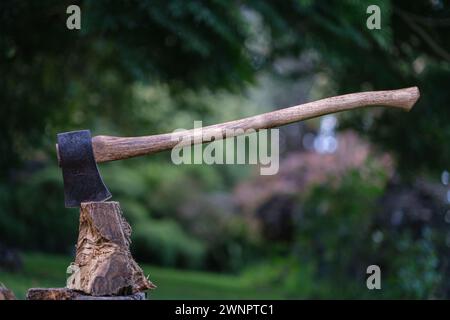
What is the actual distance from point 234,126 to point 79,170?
2.79 ft

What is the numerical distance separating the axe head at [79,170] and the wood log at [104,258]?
0.09 m

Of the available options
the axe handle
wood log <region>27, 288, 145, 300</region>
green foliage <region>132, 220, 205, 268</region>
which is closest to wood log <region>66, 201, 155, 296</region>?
wood log <region>27, 288, 145, 300</region>

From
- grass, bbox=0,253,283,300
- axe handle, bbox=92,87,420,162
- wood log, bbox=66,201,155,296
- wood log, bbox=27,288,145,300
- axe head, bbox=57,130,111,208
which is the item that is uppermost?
axe handle, bbox=92,87,420,162

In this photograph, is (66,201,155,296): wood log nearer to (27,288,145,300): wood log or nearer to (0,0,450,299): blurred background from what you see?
(27,288,145,300): wood log

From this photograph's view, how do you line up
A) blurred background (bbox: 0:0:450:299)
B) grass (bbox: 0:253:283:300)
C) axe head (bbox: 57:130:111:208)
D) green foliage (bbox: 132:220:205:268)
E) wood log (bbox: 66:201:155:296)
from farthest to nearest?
green foliage (bbox: 132:220:205:268) < grass (bbox: 0:253:283:300) < blurred background (bbox: 0:0:450:299) < axe head (bbox: 57:130:111:208) < wood log (bbox: 66:201:155:296)

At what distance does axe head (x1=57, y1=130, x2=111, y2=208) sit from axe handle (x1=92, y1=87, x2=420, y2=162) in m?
0.05

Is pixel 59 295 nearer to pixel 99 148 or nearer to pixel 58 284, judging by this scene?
pixel 99 148

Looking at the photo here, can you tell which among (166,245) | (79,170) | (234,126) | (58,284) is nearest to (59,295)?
(79,170)

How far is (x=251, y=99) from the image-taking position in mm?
9461

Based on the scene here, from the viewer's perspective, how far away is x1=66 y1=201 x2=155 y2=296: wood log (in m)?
3.43

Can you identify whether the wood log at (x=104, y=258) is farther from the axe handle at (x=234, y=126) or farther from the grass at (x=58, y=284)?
the grass at (x=58, y=284)

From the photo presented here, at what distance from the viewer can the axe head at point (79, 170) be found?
3553mm

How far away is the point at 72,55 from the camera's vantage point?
9.05 meters

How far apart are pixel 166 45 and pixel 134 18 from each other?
59 cm
